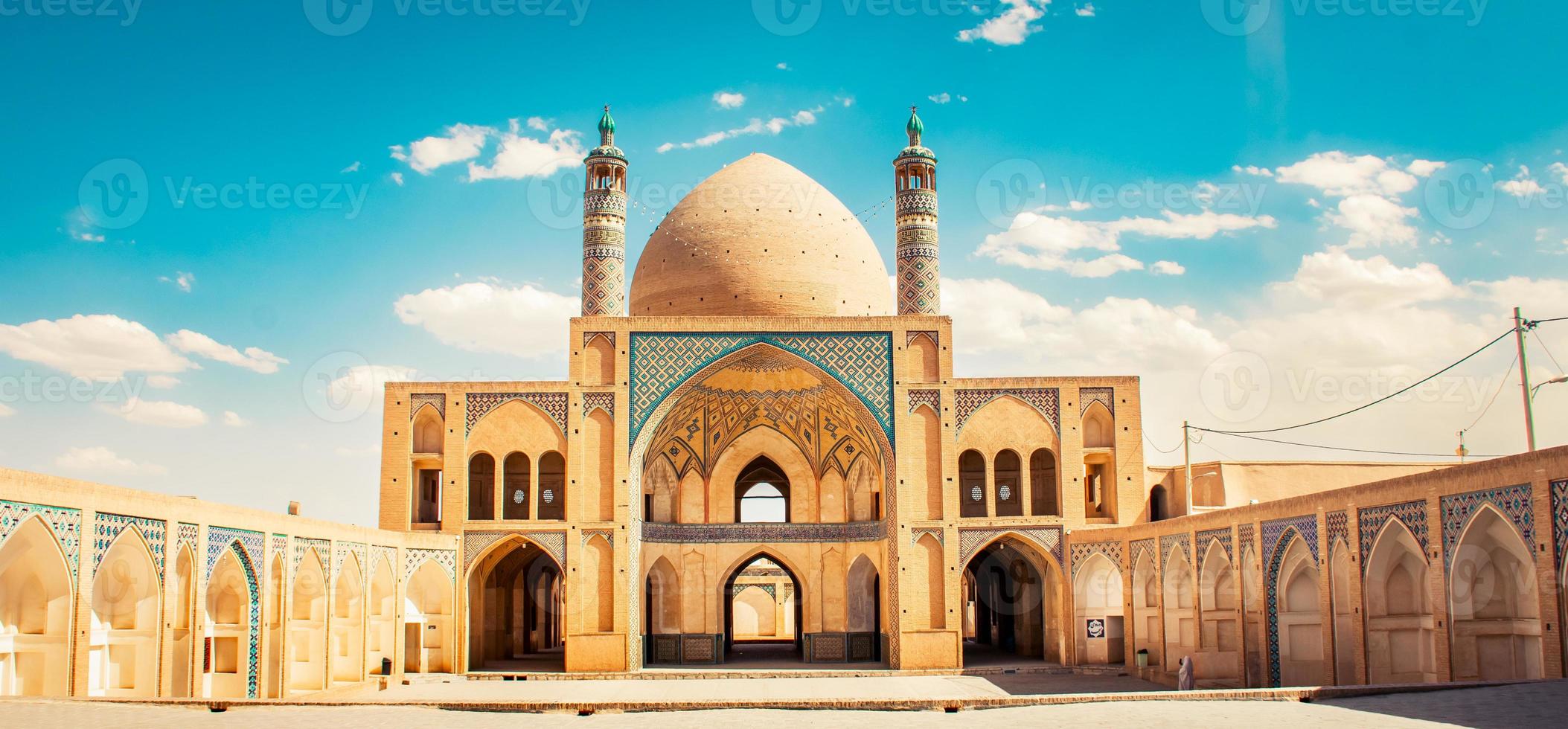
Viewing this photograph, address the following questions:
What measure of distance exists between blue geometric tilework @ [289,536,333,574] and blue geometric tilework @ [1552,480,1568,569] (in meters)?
10.7

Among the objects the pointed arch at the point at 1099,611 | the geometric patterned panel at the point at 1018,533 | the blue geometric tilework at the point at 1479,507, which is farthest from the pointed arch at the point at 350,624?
the blue geometric tilework at the point at 1479,507

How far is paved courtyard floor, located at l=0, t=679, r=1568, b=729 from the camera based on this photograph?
787 cm

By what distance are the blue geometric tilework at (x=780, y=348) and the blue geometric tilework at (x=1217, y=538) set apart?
4535 mm

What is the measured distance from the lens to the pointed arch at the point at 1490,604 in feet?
31.8

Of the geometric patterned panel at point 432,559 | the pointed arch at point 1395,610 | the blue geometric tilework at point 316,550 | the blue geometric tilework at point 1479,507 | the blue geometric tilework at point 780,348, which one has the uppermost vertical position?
the blue geometric tilework at point 780,348

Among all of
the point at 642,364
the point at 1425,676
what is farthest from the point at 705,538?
the point at 1425,676

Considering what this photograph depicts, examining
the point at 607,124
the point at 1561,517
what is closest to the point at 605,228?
the point at 607,124

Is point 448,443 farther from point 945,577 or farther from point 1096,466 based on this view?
point 1096,466

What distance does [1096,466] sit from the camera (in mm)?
19234

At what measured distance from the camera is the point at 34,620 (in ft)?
31.1

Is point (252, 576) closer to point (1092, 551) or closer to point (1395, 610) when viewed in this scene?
point (1395, 610)

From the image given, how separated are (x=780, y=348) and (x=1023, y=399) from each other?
10.8 ft

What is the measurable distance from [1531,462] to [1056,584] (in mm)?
9509

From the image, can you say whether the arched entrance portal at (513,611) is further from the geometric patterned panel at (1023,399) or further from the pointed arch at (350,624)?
the geometric patterned panel at (1023,399)
